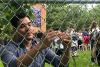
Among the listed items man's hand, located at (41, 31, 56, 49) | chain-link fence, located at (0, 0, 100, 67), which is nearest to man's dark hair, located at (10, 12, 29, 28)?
chain-link fence, located at (0, 0, 100, 67)

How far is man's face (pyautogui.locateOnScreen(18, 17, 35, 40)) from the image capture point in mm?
3279

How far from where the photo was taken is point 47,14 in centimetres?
366

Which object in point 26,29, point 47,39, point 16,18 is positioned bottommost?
point 47,39

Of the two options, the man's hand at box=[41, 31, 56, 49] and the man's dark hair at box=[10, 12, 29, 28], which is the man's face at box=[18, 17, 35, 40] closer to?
the man's dark hair at box=[10, 12, 29, 28]

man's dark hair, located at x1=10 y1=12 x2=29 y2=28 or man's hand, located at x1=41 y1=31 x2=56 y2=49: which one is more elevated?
man's dark hair, located at x1=10 y1=12 x2=29 y2=28

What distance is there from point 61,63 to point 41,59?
0.20 meters

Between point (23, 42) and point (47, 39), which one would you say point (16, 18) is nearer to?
point (23, 42)

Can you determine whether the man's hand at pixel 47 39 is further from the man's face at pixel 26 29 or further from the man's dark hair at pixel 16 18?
the man's dark hair at pixel 16 18

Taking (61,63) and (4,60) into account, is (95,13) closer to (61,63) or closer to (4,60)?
(61,63)

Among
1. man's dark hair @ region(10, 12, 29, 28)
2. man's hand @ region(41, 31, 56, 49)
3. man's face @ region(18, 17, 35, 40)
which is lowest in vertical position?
man's hand @ region(41, 31, 56, 49)

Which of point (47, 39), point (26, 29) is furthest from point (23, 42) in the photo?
point (47, 39)

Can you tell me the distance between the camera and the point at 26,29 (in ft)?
10.8

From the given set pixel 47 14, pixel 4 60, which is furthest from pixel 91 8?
pixel 4 60

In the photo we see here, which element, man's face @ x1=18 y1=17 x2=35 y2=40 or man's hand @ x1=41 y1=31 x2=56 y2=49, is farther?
man's face @ x1=18 y1=17 x2=35 y2=40
